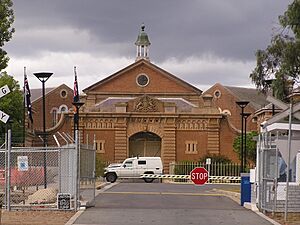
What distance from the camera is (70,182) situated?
23.5m

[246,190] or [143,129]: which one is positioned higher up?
[143,129]

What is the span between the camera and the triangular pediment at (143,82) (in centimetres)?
8388

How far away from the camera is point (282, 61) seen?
137 ft

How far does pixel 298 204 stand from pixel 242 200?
5078mm

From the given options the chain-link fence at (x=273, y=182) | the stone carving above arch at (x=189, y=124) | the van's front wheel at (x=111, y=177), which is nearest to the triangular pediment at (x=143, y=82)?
the stone carving above arch at (x=189, y=124)

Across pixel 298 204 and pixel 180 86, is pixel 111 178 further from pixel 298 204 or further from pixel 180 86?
pixel 298 204

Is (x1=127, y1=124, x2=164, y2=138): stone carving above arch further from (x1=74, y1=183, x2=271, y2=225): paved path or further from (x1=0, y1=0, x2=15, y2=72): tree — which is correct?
(x1=74, y1=183, x2=271, y2=225): paved path

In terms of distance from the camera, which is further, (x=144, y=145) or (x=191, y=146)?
(x=144, y=145)

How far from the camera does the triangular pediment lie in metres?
83.9

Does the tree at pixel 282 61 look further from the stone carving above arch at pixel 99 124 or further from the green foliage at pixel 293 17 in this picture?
the stone carving above arch at pixel 99 124

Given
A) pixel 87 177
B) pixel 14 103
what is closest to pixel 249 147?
pixel 14 103

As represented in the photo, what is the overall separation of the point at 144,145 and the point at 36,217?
2193 inches

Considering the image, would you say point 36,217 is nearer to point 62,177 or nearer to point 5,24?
point 62,177

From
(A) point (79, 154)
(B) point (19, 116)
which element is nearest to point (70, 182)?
(A) point (79, 154)
